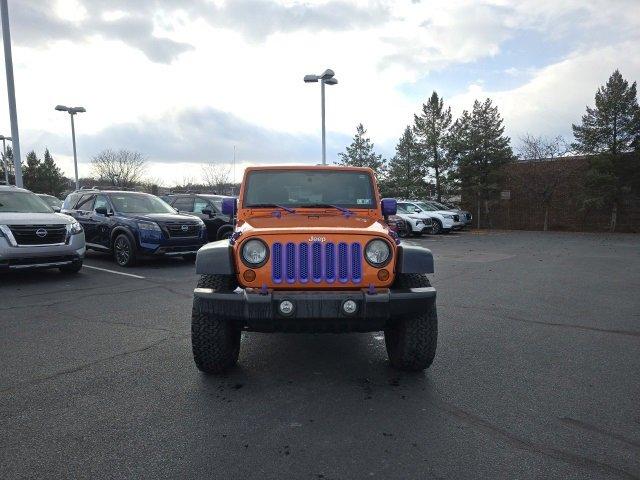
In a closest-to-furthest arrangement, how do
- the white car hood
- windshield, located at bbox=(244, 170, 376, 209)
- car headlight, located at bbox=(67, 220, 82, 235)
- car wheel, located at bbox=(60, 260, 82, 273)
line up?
windshield, located at bbox=(244, 170, 376, 209)
the white car hood
car headlight, located at bbox=(67, 220, 82, 235)
car wheel, located at bbox=(60, 260, 82, 273)

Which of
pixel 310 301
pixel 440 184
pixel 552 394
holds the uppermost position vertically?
pixel 440 184

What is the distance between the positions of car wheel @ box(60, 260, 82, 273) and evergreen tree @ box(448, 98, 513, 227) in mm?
23645

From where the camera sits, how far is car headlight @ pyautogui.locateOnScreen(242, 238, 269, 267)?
11.9ft

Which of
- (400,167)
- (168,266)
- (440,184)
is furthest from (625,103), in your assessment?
(168,266)

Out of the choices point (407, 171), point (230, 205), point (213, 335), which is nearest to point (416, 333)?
point (213, 335)

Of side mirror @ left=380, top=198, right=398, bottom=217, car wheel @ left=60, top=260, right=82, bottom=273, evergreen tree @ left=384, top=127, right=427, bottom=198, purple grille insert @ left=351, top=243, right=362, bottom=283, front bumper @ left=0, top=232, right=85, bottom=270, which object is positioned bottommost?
car wheel @ left=60, top=260, right=82, bottom=273

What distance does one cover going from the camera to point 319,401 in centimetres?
347

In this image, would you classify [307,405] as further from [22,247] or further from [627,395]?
[22,247]

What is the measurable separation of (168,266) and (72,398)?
7.22 metres

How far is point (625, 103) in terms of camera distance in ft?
78.4

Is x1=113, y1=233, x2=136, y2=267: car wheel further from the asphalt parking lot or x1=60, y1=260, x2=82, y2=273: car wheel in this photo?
the asphalt parking lot

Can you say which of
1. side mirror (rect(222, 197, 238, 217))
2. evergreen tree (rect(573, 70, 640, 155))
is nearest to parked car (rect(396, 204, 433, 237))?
evergreen tree (rect(573, 70, 640, 155))

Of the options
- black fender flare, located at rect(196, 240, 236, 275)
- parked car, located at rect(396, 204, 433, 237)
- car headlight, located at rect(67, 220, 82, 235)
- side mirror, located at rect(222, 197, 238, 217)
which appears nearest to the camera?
black fender flare, located at rect(196, 240, 236, 275)

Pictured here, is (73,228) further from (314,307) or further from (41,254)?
(314,307)
